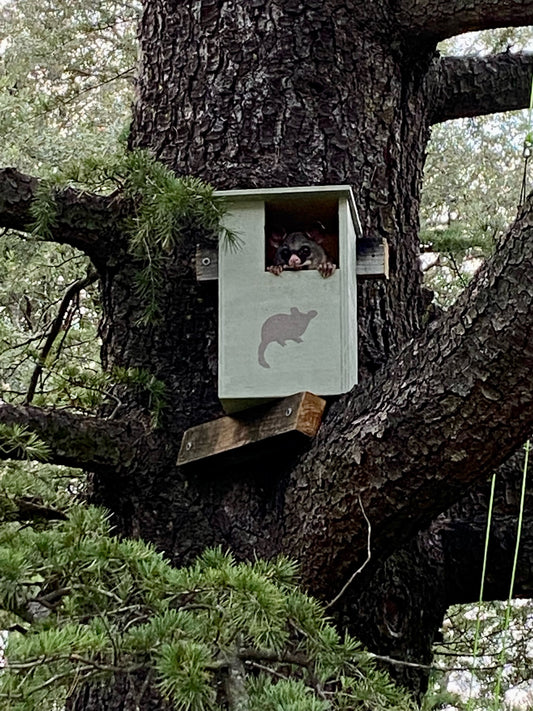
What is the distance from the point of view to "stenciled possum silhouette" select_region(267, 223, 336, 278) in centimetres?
178

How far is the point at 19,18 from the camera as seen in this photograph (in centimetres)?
402

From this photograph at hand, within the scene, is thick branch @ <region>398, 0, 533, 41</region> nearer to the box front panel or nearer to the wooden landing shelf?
the box front panel

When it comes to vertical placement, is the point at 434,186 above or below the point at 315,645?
above

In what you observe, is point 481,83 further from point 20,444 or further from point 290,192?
point 20,444

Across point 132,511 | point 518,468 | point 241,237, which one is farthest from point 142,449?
point 518,468

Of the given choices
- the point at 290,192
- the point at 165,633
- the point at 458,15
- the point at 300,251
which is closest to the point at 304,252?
the point at 300,251

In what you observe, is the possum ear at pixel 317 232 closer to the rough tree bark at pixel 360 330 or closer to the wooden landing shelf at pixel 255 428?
the rough tree bark at pixel 360 330

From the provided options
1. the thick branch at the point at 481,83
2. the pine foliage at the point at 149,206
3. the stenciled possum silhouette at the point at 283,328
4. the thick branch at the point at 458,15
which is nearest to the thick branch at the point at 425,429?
the stenciled possum silhouette at the point at 283,328

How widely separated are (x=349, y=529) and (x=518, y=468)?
0.48 meters

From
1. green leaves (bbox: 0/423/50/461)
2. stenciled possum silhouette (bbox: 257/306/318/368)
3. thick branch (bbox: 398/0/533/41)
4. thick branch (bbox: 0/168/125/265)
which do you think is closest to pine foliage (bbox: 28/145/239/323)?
thick branch (bbox: 0/168/125/265)

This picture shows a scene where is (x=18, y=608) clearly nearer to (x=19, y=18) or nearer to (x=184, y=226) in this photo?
(x=184, y=226)

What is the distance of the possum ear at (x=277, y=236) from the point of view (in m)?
1.86

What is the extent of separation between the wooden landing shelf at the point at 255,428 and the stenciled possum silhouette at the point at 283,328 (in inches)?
3.3

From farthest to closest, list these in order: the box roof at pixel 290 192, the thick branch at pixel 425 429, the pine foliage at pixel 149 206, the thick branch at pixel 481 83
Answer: the thick branch at pixel 481 83 < the box roof at pixel 290 192 < the pine foliage at pixel 149 206 < the thick branch at pixel 425 429
